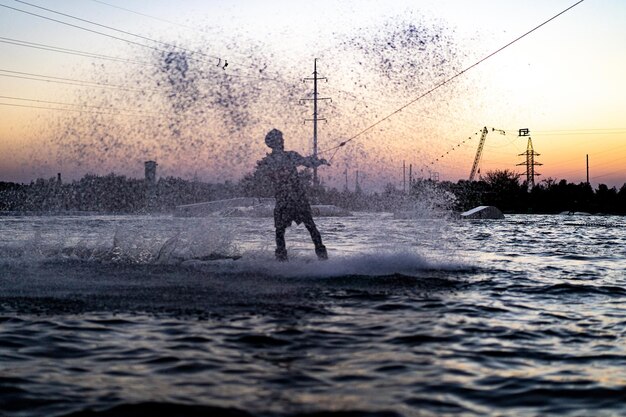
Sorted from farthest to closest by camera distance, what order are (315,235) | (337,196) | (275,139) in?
(337,196) < (315,235) < (275,139)

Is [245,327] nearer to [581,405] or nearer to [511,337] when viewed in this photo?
[511,337]

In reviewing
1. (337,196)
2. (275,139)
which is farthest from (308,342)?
(337,196)

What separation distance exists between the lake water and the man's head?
6.97 feet

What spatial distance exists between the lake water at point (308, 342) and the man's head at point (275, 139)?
6.97ft

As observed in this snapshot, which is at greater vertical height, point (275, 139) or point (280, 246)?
point (275, 139)

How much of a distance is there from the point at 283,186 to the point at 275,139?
0.81 metres

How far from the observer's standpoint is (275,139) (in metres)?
11.0

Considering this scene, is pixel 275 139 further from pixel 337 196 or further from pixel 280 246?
pixel 337 196

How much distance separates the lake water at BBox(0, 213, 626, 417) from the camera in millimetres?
3656

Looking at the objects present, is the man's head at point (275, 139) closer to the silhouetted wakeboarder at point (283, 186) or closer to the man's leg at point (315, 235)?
the silhouetted wakeboarder at point (283, 186)

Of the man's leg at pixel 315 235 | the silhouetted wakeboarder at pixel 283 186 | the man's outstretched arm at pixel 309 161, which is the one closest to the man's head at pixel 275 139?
the silhouetted wakeboarder at pixel 283 186

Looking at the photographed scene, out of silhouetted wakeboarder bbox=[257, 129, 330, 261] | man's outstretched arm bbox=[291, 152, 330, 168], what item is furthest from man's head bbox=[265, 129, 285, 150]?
man's outstretched arm bbox=[291, 152, 330, 168]

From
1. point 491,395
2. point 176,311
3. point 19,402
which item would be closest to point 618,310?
point 491,395

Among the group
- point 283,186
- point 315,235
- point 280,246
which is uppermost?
point 283,186
